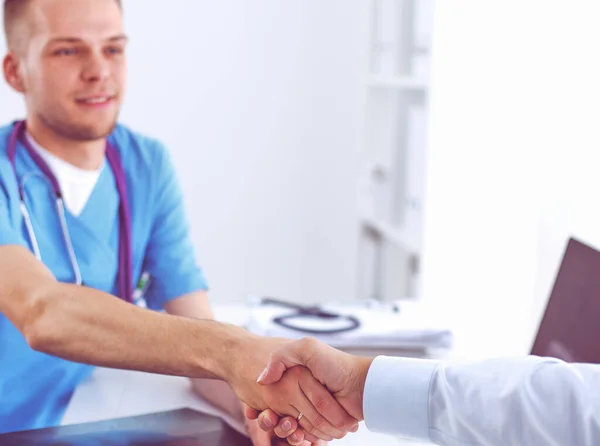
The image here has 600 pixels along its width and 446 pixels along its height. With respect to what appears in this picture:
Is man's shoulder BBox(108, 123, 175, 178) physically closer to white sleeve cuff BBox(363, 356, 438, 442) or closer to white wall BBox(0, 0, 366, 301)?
white sleeve cuff BBox(363, 356, 438, 442)

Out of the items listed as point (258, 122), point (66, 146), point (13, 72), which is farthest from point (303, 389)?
point (258, 122)

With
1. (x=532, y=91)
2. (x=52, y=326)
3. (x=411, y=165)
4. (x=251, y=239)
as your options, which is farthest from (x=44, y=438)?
(x=251, y=239)

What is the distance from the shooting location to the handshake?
3.40ft

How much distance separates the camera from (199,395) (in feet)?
3.77

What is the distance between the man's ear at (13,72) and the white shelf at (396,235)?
119 centimetres

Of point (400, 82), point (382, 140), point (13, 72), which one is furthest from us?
point (382, 140)

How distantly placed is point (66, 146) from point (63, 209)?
0.13m

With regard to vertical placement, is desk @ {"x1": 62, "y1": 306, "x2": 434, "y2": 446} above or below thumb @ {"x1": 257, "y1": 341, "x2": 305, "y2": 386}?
below

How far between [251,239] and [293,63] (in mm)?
768

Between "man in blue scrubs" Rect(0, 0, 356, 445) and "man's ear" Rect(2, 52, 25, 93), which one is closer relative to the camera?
"man in blue scrubs" Rect(0, 0, 356, 445)

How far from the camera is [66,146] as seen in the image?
1374 mm

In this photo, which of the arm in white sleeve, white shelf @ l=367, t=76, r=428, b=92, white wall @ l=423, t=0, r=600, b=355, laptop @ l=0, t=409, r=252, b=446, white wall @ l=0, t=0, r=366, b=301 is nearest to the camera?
the arm in white sleeve

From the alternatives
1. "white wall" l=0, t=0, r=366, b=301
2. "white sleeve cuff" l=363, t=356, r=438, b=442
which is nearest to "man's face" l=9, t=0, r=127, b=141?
"white sleeve cuff" l=363, t=356, r=438, b=442

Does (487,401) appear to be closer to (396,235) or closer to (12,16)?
(12,16)
